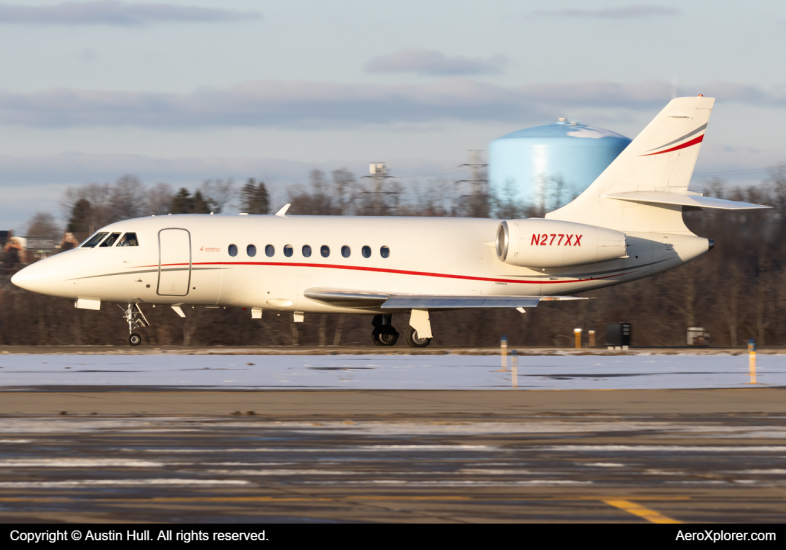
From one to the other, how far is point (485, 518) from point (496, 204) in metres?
48.5

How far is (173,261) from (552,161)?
32.9 m

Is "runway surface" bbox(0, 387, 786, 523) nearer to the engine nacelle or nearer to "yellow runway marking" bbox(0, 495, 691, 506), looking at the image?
"yellow runway marking" bbox(0, 495, 691, 506)

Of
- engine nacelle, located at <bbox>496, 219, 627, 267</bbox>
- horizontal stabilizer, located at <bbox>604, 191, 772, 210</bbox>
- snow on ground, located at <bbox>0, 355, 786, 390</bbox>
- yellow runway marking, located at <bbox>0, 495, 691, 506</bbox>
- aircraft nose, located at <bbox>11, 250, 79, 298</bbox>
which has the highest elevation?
horizontal stabilizer, located at <bbox>604, 191, 772, 210</bbox>

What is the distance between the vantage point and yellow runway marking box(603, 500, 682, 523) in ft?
25.4

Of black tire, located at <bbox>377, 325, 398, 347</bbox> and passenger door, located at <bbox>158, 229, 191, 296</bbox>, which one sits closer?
passenger door, located at <bbox>158, 229, 191, 296</bbox>

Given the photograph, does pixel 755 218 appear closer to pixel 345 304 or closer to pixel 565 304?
pixel 565 304

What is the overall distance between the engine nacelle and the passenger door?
9590 millimetres

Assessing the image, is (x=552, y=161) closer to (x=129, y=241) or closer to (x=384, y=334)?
(x=384, y=334)

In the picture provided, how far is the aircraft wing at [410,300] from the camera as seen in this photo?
28906 millimetres

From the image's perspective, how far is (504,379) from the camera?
20.3m

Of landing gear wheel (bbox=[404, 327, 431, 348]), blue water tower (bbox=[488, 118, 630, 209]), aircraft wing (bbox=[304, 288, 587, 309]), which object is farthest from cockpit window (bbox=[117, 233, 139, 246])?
blue water tower (bbox=[488, 118, 630, 209])

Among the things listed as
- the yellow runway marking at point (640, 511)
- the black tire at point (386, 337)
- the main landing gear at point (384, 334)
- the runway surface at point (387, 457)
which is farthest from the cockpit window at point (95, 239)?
the yellow runway marking at point (640, 511)

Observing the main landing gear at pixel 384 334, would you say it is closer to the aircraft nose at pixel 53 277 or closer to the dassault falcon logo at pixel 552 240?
the dassault falcon logo at pixel 552 240

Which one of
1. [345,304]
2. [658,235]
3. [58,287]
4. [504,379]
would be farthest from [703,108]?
[58,287]
